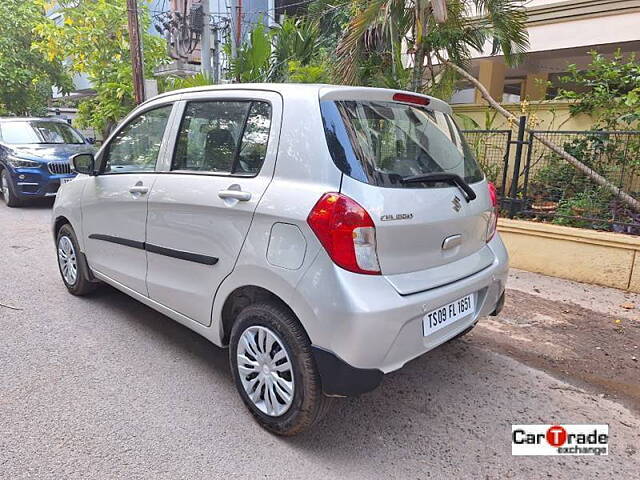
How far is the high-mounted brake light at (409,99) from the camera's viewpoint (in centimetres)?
276

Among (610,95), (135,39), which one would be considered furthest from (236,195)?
(135,39)

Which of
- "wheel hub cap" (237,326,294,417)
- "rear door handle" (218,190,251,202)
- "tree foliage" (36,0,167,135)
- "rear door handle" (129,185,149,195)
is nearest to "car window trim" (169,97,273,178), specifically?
"rear door handle" (218,190,251,202)

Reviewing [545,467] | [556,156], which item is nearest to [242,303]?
[545,467]

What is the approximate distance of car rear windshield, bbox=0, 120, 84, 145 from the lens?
30.6 ft

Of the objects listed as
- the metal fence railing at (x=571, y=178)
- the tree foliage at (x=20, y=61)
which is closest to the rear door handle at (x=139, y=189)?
the metal fence railing at (x=571, y=178)

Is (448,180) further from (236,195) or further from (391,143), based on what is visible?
(236,195)

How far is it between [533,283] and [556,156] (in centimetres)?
173

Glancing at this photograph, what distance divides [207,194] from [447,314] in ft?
4.89

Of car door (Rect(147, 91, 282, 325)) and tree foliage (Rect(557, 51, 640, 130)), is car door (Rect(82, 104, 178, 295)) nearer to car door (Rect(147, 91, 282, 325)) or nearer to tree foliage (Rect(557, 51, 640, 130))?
car door (Rect(147, 91, 282, 325))

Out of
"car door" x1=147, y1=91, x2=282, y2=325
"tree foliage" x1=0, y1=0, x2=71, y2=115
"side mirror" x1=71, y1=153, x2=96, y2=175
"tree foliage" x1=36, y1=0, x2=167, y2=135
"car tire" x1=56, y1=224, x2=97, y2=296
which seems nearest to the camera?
"car door" x1=147, y1=91, x2=282, y2=325

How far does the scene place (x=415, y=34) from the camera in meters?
6.62

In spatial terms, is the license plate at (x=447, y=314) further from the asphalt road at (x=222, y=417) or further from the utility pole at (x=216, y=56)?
the utility pole at (x=216, y=56)

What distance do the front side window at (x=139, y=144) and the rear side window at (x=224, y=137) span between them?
0.28 m

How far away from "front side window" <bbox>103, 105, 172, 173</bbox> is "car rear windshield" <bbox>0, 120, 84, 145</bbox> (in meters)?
6.94
